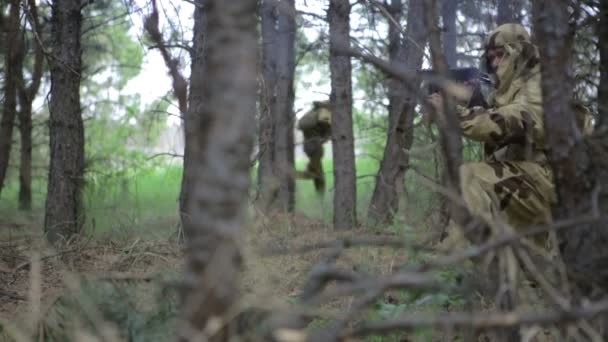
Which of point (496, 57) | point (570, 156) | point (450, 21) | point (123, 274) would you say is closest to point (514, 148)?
point (496, 57)

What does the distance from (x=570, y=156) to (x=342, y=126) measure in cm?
381

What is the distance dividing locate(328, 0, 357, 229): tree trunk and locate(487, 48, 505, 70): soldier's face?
2.07m

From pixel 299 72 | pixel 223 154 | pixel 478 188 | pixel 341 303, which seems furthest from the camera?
pixel 299 72

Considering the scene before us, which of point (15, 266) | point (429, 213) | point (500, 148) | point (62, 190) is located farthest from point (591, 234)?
point (62, 190)

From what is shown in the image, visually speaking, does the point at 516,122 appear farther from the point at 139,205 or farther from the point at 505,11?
the point at 139,205

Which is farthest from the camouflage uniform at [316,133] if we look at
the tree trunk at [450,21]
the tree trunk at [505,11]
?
the tree trunk at [505,11]

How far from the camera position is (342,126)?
603cm

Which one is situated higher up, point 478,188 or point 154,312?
point 478,188

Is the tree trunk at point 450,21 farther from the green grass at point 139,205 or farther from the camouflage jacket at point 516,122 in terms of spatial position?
the camouflage jacket at point 516,122

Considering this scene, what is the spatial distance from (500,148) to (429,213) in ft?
4.16

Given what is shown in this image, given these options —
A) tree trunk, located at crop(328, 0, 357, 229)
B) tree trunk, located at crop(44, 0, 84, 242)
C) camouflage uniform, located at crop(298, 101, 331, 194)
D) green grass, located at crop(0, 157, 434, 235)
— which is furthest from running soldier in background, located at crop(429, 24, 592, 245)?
camouflage uniform, located at crop(298, 101, 331, 194)

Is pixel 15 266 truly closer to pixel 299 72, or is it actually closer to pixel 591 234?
pixel 591 234

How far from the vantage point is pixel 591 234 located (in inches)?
92.7

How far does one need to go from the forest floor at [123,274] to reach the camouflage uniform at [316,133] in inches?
172
